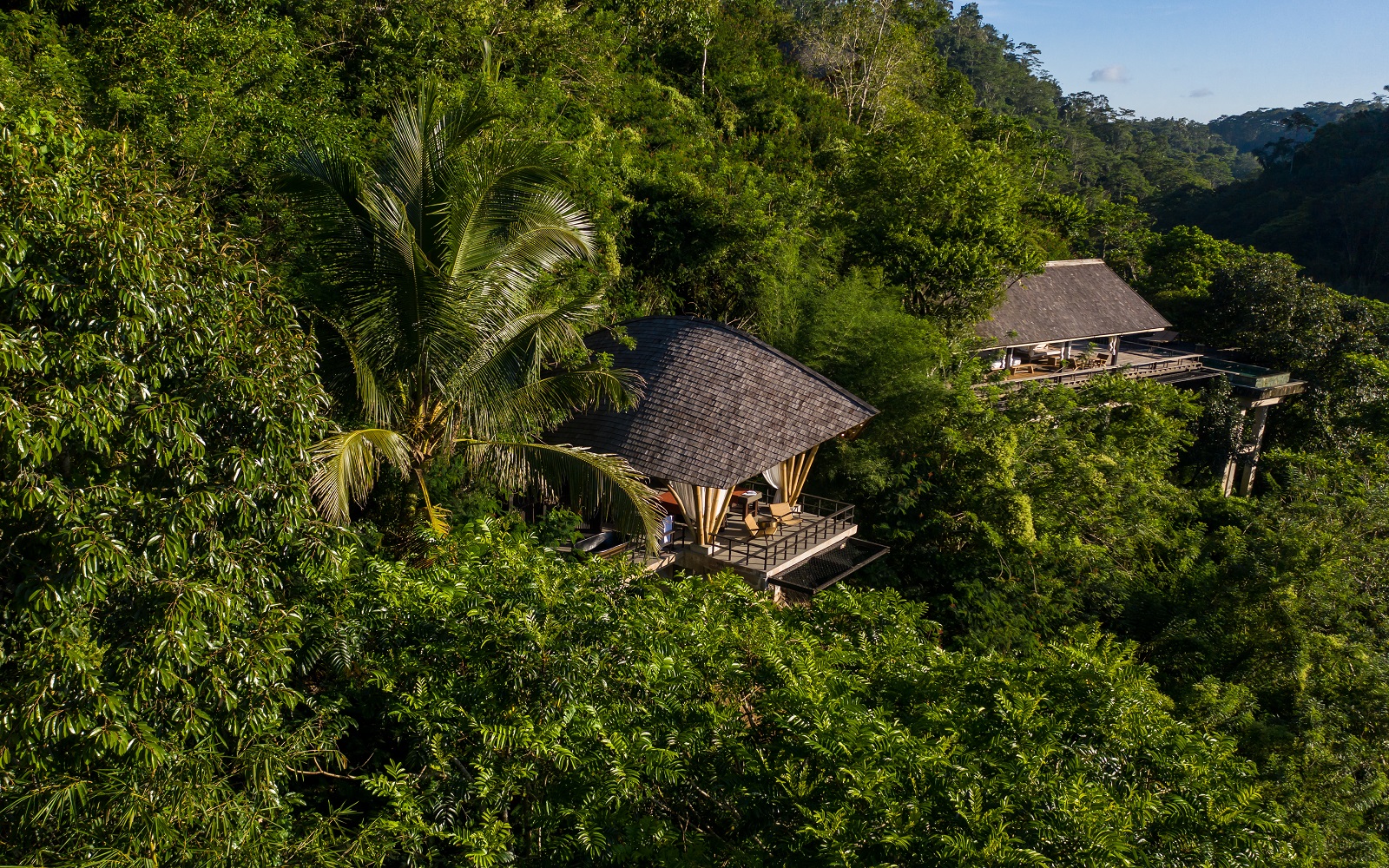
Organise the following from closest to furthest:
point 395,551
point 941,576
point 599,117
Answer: point 395,551 → point 941,576 → point 599,117

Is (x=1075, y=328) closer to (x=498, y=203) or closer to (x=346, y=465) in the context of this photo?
(x=498, y=203)

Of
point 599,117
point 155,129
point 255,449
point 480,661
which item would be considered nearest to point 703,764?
point 480,661

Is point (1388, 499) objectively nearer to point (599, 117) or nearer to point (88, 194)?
point (599, 117)

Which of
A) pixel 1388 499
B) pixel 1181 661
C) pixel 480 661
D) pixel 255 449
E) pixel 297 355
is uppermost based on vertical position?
pixel 297 355

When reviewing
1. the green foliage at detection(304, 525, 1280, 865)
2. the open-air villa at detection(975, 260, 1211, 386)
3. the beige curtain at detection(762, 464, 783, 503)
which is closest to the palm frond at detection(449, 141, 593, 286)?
the green foliage at detection(304, 525, 1280, 865)

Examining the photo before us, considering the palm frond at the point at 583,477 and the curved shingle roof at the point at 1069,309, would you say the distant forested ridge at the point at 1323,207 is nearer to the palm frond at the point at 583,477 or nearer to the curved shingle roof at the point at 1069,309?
the curved shingle roof at the point at 1069,309

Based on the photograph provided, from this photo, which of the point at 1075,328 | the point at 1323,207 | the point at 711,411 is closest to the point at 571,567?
the point at 711,411

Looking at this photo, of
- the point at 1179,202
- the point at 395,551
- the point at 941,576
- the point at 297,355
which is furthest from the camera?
the point at 1179,202

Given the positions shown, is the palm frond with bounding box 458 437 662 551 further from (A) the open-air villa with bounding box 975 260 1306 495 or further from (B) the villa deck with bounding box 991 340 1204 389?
(B) the villa deck with bounding box 991 340 1204 389
